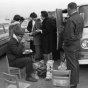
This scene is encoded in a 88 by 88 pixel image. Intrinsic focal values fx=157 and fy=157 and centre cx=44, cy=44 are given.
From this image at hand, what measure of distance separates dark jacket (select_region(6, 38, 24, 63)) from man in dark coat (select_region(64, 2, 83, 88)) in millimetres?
1226

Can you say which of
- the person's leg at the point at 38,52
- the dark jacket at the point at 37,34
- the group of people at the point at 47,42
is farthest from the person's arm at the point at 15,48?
the person's leg at the point at 38,52

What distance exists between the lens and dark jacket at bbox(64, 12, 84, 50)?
3271 mm

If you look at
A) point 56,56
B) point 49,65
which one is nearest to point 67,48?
point 49,65

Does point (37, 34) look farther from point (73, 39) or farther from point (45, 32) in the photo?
point (73, 39)

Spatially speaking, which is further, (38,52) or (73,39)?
(38,52)

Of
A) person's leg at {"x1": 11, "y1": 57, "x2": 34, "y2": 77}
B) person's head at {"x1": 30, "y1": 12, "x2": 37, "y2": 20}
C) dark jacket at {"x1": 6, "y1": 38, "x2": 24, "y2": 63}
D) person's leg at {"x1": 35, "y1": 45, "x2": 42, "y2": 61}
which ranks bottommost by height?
person's leg at {"x1": 35, "y1": 45, "x2": 42, "y2": 61}

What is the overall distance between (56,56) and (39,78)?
5.84 feet

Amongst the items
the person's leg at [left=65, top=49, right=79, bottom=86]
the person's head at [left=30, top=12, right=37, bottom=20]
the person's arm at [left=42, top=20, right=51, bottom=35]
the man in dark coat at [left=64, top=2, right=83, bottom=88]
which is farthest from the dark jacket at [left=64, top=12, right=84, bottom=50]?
the person's head at [left=30, top=12, right=37, bottom=20]

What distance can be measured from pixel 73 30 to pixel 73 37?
0.48ft

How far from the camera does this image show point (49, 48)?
5.43 meters

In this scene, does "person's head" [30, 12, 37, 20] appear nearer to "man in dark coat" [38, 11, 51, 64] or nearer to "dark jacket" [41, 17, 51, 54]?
"man in dark coat" [38, 11, 51, 64]

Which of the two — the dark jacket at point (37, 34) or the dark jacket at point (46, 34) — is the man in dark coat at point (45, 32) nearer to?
the dark jacket at point (46, 34)

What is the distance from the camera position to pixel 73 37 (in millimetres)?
3307

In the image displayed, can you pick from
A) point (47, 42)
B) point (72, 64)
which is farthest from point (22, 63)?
point (47, 42)
